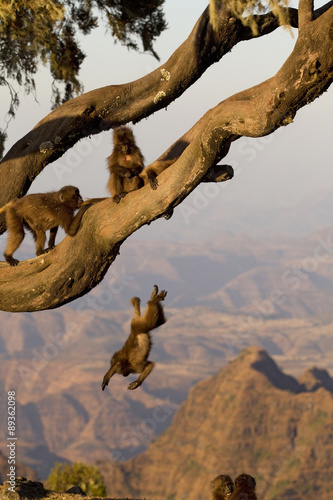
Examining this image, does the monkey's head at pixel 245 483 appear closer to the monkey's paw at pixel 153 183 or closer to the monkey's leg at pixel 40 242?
the monkey's leg at pixel 40 242

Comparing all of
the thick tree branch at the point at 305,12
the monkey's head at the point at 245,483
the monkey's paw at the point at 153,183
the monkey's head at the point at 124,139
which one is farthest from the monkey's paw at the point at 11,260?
the thick tree branch at the point at 305,12

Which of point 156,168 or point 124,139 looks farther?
point 124,139

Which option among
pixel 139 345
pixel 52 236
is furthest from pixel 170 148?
pixel 139 345

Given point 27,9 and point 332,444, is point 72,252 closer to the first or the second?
point 27,9

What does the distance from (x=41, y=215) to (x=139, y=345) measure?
244cm

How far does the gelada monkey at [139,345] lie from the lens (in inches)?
388

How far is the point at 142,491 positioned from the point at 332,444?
27.5 m

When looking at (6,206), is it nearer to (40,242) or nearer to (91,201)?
(40,242)

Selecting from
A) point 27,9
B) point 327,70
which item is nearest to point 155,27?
point 27,9

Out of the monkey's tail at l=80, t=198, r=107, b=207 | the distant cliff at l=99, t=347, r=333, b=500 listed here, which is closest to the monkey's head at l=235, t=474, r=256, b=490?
the monkey's tail at l=80, t=198, r=107, b=207

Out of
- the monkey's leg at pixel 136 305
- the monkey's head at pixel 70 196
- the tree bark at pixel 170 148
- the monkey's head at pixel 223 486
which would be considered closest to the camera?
the tree bark at pixel 170 148

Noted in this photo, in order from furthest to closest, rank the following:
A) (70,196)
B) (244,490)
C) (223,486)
Result: (223,486) < (244,490) < (70,196)

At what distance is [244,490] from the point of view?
34.3 feet

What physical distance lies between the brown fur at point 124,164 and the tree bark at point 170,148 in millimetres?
419
